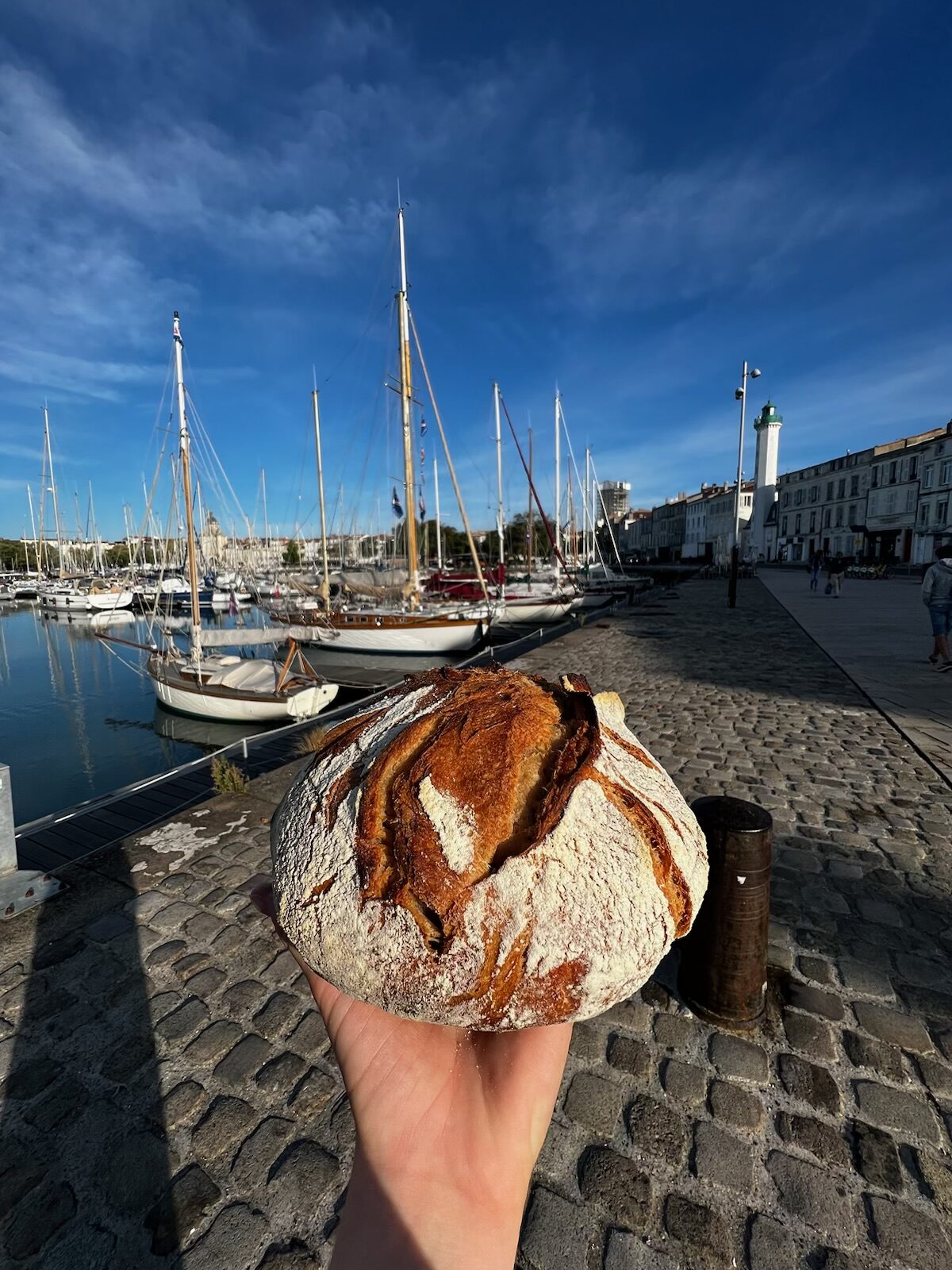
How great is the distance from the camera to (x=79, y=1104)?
221 centimetres

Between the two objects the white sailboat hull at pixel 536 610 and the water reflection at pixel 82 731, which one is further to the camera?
the white sailboat hull at pixel 536 610

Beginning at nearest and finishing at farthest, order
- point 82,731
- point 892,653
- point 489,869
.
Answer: point 489,869 → point 892,653 → point 82,731

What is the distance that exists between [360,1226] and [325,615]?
20965mm

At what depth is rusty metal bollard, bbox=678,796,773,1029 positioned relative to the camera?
8.08 feet

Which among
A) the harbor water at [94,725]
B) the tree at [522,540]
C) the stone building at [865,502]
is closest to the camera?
the harbor water at [94,725]

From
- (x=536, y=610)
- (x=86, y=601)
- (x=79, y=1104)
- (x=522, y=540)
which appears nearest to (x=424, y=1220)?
(x=79, y=1104)

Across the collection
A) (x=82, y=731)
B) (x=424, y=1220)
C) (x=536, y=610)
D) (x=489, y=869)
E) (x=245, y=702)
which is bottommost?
(x=82, y=731)

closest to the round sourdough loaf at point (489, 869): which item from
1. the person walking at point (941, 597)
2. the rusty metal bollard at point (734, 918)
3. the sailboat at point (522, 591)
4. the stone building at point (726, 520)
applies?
the rusty metal bollard at point (734, 918)

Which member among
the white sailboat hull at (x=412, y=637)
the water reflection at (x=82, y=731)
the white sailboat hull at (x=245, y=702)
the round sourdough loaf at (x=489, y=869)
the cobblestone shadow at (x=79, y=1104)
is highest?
the round sourdough loaf at (x=489, y=869)

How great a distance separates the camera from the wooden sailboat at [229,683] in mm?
12336

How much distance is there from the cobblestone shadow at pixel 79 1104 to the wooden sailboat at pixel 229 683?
A: 8.87 metres

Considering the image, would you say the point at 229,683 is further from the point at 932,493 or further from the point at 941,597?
the point at 932,493

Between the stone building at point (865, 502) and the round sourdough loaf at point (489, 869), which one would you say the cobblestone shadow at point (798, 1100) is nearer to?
the round sourdough loaf at point (489, 869)

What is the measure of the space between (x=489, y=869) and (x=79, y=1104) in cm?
245
